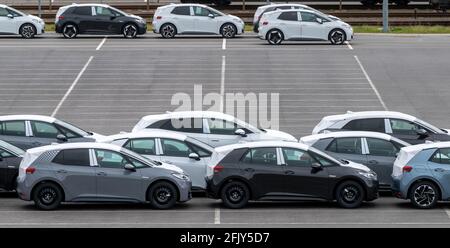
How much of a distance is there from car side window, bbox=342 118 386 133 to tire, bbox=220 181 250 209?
534 centimetres

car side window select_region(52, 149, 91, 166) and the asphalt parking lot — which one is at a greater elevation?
the asphalt parking lot

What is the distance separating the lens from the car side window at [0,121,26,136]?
23.5 m

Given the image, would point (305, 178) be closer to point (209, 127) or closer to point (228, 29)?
point (209, 127)

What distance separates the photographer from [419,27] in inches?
1970

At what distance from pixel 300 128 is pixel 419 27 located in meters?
21.1

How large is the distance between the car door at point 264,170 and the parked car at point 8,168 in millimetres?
4125

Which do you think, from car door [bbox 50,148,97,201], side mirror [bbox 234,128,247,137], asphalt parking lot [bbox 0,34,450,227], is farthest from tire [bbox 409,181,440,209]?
asphalt parking lot [bbox 0,34,450,227]

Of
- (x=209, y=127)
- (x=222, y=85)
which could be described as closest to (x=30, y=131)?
(x=209, y=127)

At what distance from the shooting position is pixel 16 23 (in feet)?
147

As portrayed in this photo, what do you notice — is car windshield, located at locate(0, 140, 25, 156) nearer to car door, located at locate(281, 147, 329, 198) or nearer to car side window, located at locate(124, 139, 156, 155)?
car side window, located at locate(124, 139, 156, 155)

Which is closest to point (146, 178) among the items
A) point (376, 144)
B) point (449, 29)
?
point (376, 144)

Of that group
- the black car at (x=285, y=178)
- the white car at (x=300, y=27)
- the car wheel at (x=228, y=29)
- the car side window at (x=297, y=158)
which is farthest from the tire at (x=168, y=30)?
the car side window at (x=297, y=158)

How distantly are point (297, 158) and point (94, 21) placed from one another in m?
26.2

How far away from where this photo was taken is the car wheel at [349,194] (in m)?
19.7
